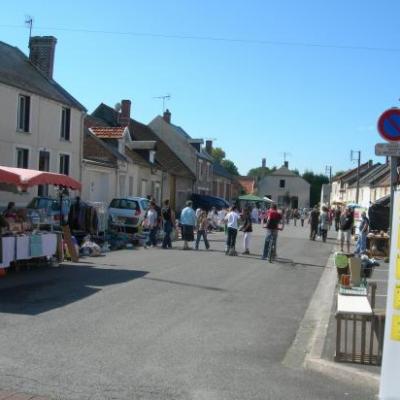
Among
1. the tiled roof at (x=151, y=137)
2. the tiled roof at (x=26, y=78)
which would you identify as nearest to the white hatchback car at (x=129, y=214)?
the tiled roof at (x=26, y=78)

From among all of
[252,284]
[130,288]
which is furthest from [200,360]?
[252,284]

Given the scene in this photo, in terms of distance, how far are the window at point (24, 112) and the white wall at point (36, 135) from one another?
152 millimetres

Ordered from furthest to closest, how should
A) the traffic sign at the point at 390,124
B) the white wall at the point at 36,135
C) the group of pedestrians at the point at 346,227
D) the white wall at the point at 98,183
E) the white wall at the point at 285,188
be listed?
1. the white wall at the point at 285,188
2. the white wall at the point at 98,183
3. the white wall at the point at 36,135
4. the group of pedestrians at the point at 346,227
5. the traffic sign at the point at 390,124

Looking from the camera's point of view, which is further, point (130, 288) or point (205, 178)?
point (205, 178)

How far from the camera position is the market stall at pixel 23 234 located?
41.1ft

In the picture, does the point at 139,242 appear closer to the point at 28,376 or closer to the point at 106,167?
the point at 106,167

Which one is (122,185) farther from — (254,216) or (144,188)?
(254,216)

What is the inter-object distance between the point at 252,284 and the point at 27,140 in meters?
16.1

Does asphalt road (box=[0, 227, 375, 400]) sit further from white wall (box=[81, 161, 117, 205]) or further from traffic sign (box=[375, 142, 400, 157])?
white wall (box=[81, 161, 117, 205])

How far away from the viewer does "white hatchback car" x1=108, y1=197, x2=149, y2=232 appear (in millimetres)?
24891

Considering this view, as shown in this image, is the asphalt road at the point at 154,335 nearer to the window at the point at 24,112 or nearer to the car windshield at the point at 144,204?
the car windshield at the point at 144,204

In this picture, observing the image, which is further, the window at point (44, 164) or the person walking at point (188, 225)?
the window at point (44, 164)

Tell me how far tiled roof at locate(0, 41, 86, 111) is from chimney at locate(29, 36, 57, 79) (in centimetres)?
52

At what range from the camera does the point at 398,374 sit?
5.01m
